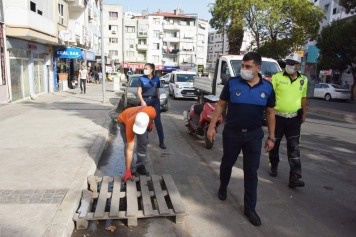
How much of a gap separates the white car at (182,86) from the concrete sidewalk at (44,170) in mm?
9346

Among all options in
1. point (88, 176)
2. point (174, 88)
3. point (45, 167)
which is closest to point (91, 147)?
point (45, 167)

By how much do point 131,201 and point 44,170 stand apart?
182 cm

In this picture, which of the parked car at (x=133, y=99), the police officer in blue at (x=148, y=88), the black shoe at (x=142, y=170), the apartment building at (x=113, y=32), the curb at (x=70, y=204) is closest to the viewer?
the curb at (x=70, y=204)

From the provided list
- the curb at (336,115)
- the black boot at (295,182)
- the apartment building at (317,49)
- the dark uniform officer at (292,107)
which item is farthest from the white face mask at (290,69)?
the apartment building at (317,49)

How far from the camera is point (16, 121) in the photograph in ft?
30.2

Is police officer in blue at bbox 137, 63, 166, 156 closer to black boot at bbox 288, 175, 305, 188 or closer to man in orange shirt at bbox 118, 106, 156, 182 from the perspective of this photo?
man in orange shirt at bbox 118, 106, 156, 182

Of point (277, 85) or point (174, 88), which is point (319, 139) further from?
point (174, 88)

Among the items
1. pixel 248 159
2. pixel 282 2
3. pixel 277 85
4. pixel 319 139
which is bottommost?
pixel 319 139

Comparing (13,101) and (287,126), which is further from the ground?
(287,126)

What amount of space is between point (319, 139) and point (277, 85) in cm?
468

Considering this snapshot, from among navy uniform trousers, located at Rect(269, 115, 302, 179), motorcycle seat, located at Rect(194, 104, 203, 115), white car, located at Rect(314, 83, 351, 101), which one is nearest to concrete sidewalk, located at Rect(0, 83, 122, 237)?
motorcycle seat, located at Rect(194, 104, 203, 115)

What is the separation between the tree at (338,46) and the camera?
78.7 ft

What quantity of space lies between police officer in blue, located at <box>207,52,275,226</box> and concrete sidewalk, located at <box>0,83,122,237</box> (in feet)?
6.70

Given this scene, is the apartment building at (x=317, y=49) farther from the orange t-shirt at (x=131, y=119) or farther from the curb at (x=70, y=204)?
the curb at (x=70, y=204)
